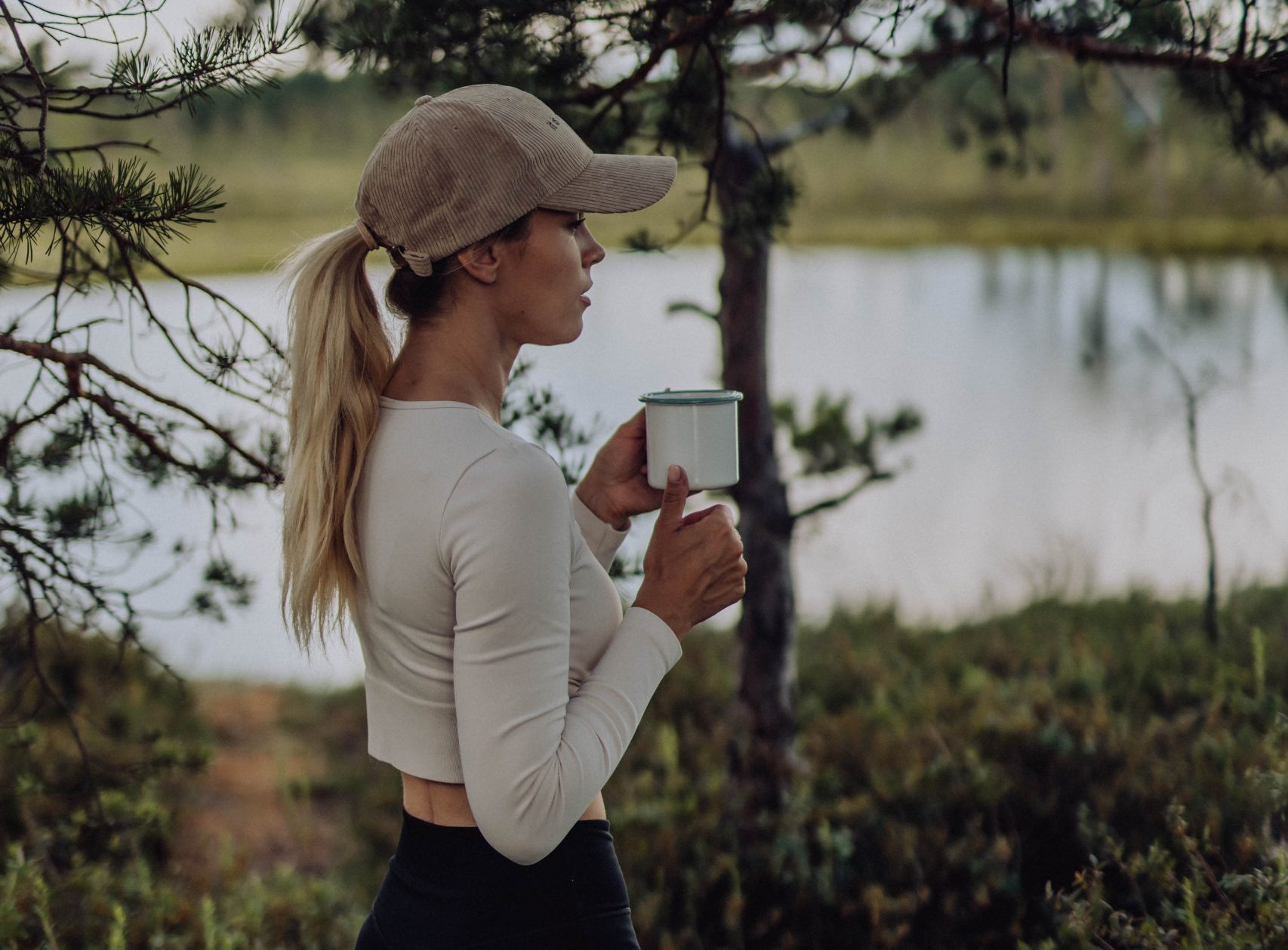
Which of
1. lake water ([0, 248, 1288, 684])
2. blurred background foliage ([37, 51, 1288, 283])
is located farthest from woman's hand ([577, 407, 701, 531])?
blurred background foliage ([37, 51, 1288, 283])

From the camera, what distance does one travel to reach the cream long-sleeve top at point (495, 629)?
1.13 m

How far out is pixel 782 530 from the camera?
3.41 m

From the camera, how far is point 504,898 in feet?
4.24

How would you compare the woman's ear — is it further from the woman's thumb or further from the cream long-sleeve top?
the woman's thumb

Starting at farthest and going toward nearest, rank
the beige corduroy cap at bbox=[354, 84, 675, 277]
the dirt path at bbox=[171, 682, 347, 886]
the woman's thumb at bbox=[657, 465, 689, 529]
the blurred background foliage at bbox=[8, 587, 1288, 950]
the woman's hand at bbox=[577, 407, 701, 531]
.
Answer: the dirt path at bbox=[171, 682, 347, 886] → the blurred background foliage at bbox=[8, 587, 1288, 950] → the woman's hand at bbox=[577, 407, 701, 531] → the woman's thumb at bbox=[657, 465, 689, 529] → the beige corduroy cap at bbox=[354, 84, 675, 277]

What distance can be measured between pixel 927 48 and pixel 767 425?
123cm

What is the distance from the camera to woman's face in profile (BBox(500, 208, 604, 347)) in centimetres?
131

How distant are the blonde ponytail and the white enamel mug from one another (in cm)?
35

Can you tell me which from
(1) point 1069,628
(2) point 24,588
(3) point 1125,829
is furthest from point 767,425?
(1) point 1069,628

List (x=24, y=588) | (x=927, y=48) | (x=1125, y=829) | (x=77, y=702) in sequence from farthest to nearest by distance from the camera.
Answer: (x=77, y=702), (x=927, y=48), (x=1125, y=829), (x=24, y=588)

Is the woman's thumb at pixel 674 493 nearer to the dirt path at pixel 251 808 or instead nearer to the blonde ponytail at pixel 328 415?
the blonde ponytail at pixel 328 415

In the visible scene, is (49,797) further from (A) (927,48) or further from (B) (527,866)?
(A) (927,48)

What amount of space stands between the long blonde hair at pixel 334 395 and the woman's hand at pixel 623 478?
39cm

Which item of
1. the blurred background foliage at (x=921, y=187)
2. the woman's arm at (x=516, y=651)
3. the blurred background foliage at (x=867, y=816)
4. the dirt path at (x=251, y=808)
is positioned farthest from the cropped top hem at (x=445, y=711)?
the blurred background foliage at (x=921, y=187)
